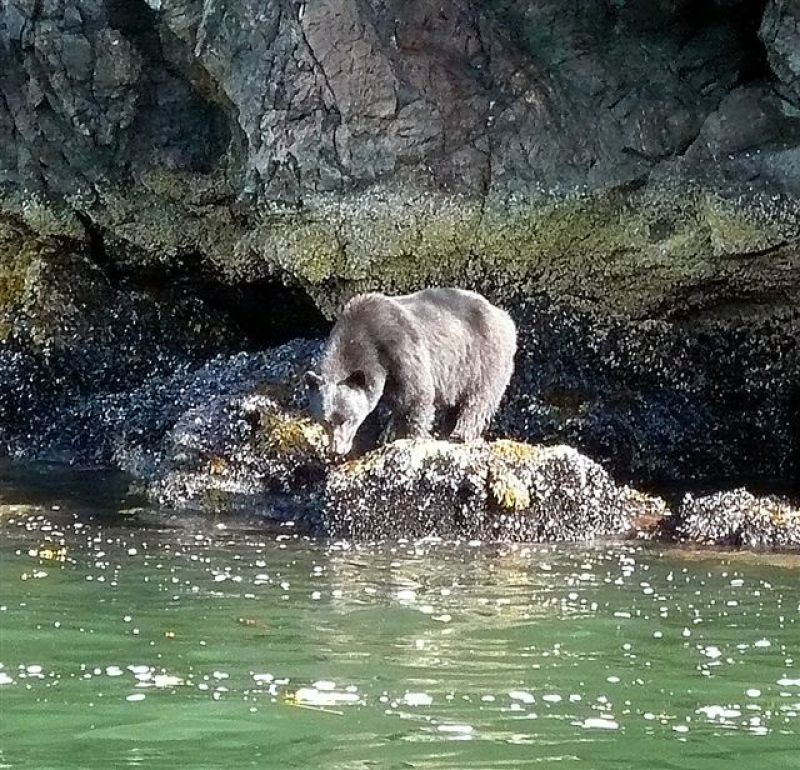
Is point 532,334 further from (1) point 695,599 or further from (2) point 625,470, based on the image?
(1) point 695,599

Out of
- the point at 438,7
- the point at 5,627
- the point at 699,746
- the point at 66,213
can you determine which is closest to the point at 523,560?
the point at 5,627

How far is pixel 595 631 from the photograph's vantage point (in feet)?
26.9

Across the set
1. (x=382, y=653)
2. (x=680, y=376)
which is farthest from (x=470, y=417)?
(x=382, y=653)

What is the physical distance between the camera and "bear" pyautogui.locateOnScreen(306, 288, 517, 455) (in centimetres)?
1195

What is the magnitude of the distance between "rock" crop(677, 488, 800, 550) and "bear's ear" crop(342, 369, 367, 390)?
8.01 ft

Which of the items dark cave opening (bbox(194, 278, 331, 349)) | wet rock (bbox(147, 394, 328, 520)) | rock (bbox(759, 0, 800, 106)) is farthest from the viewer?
dark cave opening (bbox(194, 278, 331, 349))

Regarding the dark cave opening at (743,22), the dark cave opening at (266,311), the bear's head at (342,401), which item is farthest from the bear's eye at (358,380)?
the dark cave opening at (743,22)

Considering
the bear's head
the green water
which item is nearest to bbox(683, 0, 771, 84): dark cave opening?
the bear's head

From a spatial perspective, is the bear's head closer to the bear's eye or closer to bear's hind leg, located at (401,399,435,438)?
the bear's eye

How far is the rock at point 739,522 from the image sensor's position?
1083 cm

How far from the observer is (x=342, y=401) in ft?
38.9

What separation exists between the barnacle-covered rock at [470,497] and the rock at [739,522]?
0.33 meters

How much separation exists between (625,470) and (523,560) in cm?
399

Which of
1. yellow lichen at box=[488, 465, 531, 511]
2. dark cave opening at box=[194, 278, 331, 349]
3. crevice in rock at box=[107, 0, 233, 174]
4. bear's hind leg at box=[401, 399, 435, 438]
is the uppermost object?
crevice in rock at box=[107, 0, 233, 174]
